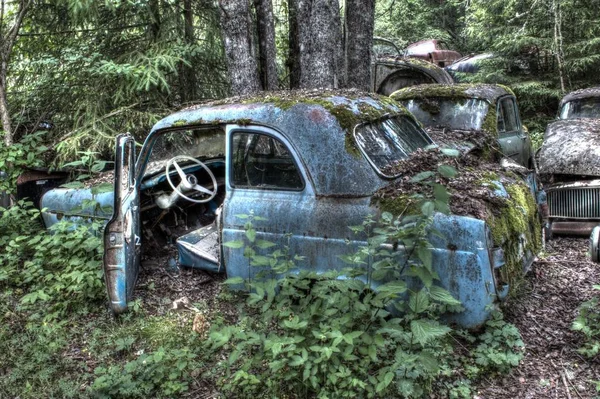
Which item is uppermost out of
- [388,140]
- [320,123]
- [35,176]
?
[320,123]

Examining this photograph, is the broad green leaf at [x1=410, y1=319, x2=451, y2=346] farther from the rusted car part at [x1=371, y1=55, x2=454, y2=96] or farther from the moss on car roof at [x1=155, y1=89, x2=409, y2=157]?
the rusted car part at [x1=371, y1=55, x2=454, y2=96]

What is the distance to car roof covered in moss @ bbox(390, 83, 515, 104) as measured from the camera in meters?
7.48

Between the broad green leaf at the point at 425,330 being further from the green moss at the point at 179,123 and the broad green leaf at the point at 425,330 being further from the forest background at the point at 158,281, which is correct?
the green moss at the point at 179,123

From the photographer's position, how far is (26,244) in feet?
18.3

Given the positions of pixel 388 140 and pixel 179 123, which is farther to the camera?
pixel 179 123

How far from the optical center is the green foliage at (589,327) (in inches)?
140

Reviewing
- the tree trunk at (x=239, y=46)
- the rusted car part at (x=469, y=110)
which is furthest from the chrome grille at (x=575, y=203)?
the tree trunk at (x=239, y=46)

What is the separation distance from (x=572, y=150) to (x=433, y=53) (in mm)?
10788

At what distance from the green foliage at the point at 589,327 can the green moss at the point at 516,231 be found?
50 cm

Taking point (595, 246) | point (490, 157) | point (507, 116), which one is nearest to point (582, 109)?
point (507, 116)

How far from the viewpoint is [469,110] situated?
7379mm

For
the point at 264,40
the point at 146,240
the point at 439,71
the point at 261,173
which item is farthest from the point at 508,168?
the point at 439,71

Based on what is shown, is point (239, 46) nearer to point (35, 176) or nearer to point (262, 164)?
point (35, 176)

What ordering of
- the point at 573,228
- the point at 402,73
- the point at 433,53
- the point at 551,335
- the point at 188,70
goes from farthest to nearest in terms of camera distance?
the point at 433,53
the point at 402,73
the point at 188,70
the point at 573,228
the point at 551,335
